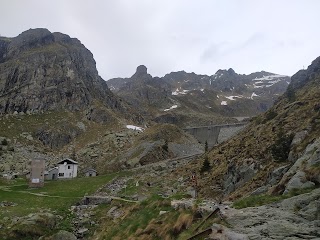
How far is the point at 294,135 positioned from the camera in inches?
1443

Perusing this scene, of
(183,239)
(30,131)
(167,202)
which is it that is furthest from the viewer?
(30,131)

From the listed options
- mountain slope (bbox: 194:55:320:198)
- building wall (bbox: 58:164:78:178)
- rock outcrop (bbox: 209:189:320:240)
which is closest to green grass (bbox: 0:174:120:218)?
building wall (bbox: 58:164:78:178)

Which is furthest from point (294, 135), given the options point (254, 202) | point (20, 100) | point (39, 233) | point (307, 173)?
point (20, 100)

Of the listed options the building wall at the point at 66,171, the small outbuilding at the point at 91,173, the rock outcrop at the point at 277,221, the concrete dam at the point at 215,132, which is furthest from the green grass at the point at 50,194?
the concrete dam at the point at 215,132

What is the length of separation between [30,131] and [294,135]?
9028cm

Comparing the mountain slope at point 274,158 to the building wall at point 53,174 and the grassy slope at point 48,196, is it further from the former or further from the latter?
the building wall at point 53,174

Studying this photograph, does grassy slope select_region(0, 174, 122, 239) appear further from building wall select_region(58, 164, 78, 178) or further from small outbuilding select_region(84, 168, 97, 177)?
small outbuilding select_region(84, 168, 97, 177)

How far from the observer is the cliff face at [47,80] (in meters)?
127

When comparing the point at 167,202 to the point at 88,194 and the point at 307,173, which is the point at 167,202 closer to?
the point at 307,173

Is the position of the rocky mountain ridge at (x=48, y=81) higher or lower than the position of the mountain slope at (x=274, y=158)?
higher

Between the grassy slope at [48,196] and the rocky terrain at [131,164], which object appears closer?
the rocky terrain at [131,164]

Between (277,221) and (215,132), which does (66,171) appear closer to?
(215,132)

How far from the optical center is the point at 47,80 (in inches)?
5290

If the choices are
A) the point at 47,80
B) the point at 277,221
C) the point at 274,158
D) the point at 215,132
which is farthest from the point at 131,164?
the point at 47,80
